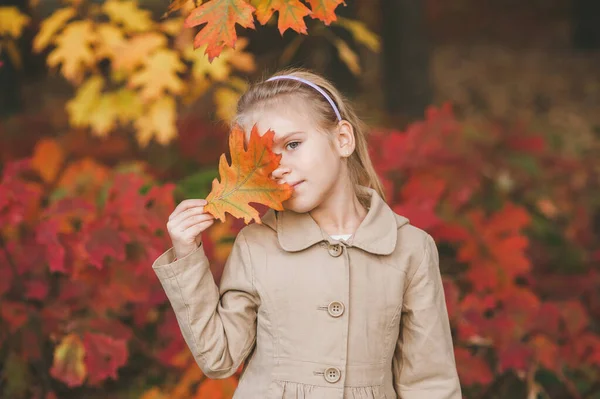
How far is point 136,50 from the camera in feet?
12.1

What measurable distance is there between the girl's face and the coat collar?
0.05 metres

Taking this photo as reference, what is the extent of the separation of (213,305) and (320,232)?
13.4 inches

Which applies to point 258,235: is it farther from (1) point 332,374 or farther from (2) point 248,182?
(1) point 332,374

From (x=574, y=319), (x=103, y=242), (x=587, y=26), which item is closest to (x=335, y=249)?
(x=103, y=242)

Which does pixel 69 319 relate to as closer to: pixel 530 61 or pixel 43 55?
pixel 43 55

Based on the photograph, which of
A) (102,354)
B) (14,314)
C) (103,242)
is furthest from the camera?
(14,314)

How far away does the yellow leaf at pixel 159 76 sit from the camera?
358cm

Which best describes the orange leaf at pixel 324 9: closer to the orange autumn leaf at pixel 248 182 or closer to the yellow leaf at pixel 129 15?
the orange autumn leaf at pixel 248 182

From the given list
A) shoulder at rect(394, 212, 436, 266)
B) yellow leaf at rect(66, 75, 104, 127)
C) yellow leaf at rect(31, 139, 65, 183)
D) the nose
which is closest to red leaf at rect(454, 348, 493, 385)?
shoulder at rect(394, 212, 436, 266)

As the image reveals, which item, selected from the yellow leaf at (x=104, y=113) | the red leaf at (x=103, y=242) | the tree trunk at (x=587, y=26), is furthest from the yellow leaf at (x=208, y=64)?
the tree trunk at (x=587, y=26)

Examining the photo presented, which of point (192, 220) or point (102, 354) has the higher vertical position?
point (192, 220)

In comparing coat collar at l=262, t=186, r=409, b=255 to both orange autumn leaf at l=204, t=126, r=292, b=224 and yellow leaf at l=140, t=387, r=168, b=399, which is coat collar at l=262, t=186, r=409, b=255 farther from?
yellow leaf at l=140, t=387, r=168, b=399

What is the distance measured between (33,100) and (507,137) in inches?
241

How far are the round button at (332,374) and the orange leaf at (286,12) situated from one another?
921mm
